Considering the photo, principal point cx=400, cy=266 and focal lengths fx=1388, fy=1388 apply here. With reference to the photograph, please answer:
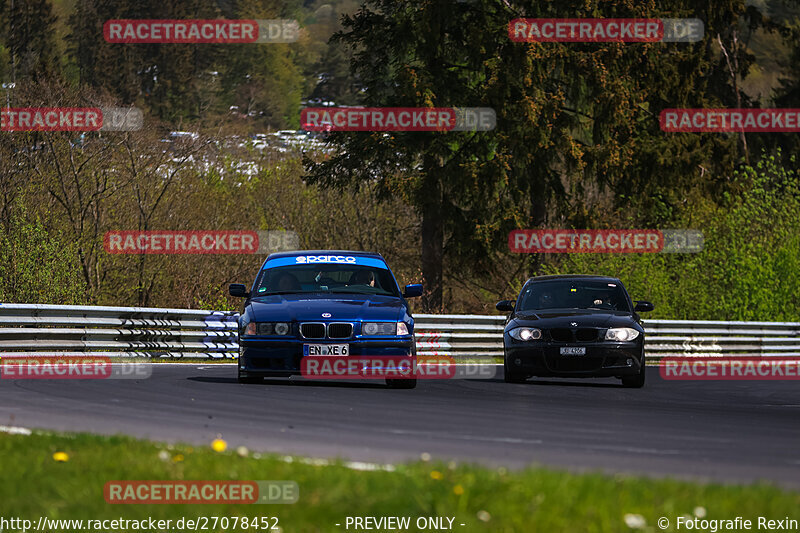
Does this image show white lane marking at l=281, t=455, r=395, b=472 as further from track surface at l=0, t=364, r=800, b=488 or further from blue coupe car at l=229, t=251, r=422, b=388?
blue coupe car at l=229, t=251, r=422, b=388

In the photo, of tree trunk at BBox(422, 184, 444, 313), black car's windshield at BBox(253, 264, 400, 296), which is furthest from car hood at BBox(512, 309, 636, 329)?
tree trunk at BBox(422, 184, 444, 313)

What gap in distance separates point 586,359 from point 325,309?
4336 millimetres

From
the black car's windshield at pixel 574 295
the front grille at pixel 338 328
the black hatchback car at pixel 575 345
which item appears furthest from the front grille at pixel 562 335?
the front grille at pixel 338 328

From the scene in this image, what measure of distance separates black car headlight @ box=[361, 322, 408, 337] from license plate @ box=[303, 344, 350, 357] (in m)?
0.30

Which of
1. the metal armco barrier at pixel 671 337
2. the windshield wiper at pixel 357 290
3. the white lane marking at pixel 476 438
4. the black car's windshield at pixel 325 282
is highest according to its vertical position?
the black car's windshield at pixel 325 282

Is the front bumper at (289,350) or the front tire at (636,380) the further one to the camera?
the front tire at (636,380)

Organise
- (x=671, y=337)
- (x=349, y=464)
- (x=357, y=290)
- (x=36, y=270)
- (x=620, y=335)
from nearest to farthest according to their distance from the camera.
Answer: (x=349, y=464), (x=357, y=290), (x=620, y=335), (x=36, y=270), (x=671, y=337)

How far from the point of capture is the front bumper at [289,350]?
55.2ft

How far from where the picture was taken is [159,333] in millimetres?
23953

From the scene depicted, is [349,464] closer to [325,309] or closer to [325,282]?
[325,309]

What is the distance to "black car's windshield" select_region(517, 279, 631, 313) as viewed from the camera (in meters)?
21.2

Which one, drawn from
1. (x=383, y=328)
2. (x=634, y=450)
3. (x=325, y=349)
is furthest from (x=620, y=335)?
(x=634, y=450)

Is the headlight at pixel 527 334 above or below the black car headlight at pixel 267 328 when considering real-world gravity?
below

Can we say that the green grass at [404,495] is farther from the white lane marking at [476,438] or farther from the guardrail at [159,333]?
the guardrail at [159,333]
